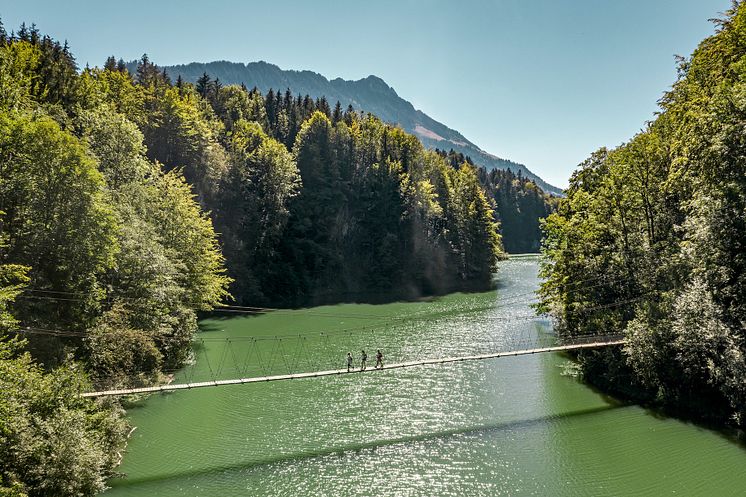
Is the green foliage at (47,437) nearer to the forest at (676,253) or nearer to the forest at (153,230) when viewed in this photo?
the forest at (153,230)

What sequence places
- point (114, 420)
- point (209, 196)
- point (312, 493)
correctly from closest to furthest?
point (312, 493) < point (114, 420) < point (209, 196)

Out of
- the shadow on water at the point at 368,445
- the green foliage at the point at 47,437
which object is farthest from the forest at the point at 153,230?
the shadow on water at the point at 368,445

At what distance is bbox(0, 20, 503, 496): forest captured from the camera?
14.9 m

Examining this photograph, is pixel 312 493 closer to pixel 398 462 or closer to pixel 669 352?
pixel 398 462

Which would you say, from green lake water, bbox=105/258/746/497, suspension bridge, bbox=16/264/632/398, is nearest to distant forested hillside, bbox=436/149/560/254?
suspension bridge, bbox=16/264/632/398

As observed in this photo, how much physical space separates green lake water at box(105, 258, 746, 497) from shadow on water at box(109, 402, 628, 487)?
0.23ft

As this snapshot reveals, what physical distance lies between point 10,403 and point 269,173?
150ft

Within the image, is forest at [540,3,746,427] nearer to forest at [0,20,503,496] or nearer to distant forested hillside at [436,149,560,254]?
forest at [0,20,503,496]

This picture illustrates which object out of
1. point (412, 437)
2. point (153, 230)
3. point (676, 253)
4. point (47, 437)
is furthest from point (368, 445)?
point (153, 230)

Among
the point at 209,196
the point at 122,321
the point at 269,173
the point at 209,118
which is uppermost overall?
the point at 209,118

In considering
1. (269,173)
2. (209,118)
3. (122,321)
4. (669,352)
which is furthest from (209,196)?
(669,352)

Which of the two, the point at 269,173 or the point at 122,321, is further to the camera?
the point at 269,173

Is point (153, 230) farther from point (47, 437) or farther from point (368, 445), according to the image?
point (368, 445)

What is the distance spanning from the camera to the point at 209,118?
2527 inches
